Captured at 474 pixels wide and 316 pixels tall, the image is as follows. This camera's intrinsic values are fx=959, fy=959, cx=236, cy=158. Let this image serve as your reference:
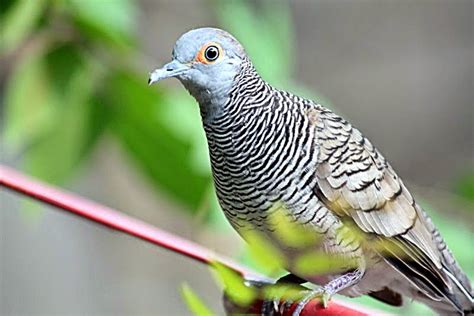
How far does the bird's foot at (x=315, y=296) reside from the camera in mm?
462

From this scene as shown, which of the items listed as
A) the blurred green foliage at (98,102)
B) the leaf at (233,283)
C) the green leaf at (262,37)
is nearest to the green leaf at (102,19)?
the blurred green foliage at (98,102)

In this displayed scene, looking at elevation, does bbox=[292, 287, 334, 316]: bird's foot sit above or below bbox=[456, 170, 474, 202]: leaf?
below

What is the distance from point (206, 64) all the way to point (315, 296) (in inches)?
5.0

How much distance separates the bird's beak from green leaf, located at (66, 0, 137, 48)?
1.05 feet

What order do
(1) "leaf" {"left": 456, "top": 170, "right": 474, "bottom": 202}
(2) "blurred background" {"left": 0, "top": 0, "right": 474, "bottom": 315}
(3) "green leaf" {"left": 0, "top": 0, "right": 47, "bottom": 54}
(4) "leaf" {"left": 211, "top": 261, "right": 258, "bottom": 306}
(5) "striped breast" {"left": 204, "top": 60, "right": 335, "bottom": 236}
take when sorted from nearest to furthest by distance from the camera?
(4) "leaf" {"left": 211, "top": 261, "right": 258, "bottom": 306}
(5) "striped breast" {"left": 204, "top": 60, "right": 335, "bottom": 236}
(3) "green leaf" {"left": 0, "top": 0, "right": 47, "bottom": 54}
(1) "leaf" {"left": 456, "top": 170, "right": 474, "bottom": 202}
(2) "blurred background" {"left": 0, "top": 0, "right": 474, "bottom": 315}

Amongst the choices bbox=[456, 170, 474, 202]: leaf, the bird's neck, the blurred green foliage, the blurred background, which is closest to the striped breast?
the bird's neck

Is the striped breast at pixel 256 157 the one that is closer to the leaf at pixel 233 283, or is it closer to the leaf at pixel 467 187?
the leaf at pixel 233 283

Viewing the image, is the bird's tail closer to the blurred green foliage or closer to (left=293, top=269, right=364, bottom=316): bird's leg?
(left=293, top=269, right=364, bottom=316): bird's leg

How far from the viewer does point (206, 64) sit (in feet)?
1.58

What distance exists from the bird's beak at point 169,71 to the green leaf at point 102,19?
0.32 m

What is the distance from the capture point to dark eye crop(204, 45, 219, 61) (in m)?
0.48

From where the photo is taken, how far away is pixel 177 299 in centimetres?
169

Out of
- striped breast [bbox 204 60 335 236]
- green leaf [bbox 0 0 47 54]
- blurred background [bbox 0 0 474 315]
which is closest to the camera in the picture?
striped breast [bbox 204 60 335 236]

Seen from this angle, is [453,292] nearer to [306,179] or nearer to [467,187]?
[306,179]
